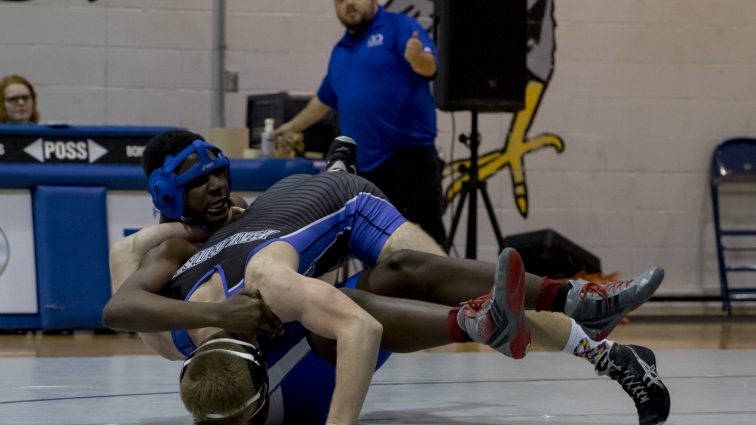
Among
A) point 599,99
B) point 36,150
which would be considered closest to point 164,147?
point 36,150

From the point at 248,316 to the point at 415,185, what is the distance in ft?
9.47

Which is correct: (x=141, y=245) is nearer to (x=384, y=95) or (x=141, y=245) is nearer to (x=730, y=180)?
(x=384, y=95)

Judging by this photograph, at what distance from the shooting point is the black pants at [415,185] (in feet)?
18.3

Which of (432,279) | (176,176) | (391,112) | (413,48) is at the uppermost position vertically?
(413,48)

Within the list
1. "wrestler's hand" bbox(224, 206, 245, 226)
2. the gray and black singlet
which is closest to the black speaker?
the gray and black singlet

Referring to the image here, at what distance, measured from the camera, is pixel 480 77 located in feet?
19.6

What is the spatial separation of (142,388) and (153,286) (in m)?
1.04

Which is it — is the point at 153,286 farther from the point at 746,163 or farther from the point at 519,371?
the point at 746,163

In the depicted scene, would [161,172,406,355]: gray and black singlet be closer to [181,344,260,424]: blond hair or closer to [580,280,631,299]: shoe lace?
[181,344,260,424]: blond hair

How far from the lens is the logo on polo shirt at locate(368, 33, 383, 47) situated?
5633 millimetres

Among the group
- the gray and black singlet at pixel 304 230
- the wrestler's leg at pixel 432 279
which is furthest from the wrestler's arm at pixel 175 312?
the wrestler's leg at pixel 432 279

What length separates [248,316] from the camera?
2768 millimetres

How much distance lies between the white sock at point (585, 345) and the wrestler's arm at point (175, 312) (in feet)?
2.77

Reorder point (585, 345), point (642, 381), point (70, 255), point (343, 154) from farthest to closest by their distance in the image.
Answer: point (70, 255) < point (343, 154) < point (585, 345) < point (642, 381)
